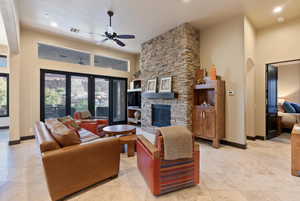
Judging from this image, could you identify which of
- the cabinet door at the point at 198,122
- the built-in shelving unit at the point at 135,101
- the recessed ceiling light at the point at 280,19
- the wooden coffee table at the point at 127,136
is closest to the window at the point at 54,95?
the built-in shelving unit at the point at 135,101

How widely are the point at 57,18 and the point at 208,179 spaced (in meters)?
5.28

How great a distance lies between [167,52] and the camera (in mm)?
4926

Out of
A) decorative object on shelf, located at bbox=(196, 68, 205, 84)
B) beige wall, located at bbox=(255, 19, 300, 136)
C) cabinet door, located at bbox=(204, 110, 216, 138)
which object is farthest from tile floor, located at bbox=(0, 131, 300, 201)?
decorative object on shelf, located at bbox=(196, 68, 205, 84)

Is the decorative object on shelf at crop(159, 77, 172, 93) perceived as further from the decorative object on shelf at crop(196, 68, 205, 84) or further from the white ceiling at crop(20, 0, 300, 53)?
the white ceiling at crop(20, 0, 300, 53)

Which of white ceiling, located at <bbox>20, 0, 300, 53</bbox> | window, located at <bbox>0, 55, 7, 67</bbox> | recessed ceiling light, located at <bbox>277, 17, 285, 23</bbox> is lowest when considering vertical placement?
window, located at <bbox>0, 55, 7, 67</bbox>

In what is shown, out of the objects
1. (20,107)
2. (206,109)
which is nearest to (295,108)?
(206,109)

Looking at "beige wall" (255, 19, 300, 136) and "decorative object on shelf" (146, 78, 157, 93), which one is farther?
"decorative object on shelf" (146, 78, 157, 93)

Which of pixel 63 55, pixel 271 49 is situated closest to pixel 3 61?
pixel 63 55

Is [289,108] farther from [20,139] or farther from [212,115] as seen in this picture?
[20,139]

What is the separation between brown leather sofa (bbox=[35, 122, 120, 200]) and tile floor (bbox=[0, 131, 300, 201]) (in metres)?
0.17

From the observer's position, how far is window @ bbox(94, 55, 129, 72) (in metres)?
6.43

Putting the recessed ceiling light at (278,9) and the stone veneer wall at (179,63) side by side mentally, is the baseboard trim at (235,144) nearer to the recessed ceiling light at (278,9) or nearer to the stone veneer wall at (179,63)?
the stone veneer wall at (179,63)

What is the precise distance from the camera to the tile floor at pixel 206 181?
1.95 metres

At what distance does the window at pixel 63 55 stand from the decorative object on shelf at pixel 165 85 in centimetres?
326
